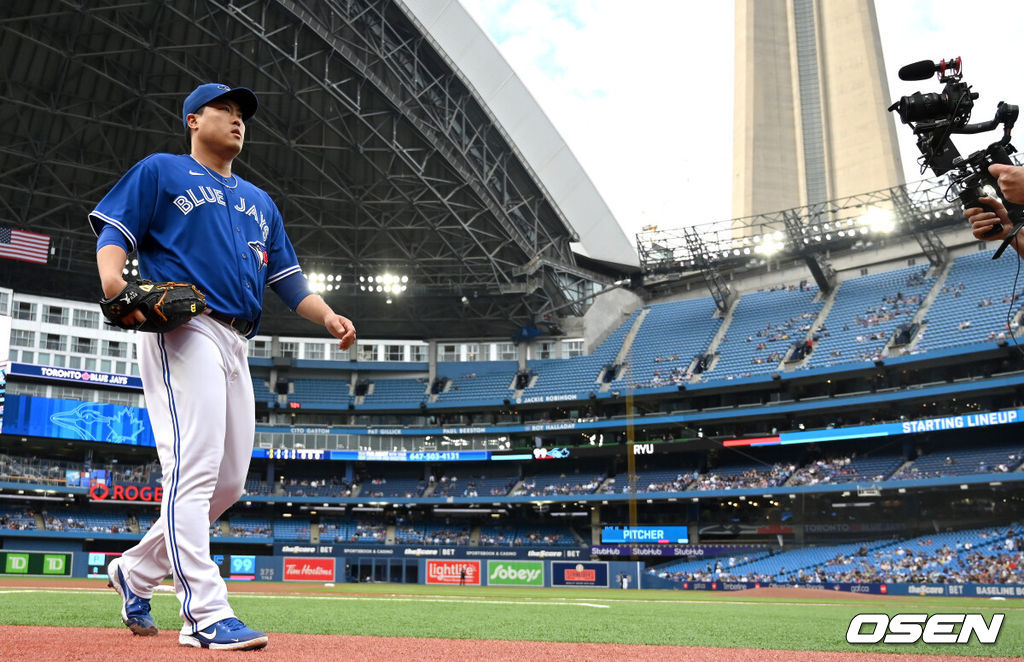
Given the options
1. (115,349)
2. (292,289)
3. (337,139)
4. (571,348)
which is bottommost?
(292,289)

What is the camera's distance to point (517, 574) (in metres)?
39.4

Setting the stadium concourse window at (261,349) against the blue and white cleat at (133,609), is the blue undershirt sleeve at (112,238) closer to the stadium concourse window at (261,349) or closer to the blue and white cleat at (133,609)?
the blue and white cleat at (133,609)

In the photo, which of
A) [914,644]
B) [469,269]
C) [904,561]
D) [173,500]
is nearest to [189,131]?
[173,500]

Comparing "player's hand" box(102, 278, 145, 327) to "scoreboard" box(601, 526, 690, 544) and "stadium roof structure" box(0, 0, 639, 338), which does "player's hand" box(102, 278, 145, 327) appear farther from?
"scoreboard" box(601, 526, 690, 544)

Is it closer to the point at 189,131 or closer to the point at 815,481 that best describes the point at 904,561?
the point at 815,481

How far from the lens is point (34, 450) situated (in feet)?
176

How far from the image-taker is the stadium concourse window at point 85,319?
53.2m

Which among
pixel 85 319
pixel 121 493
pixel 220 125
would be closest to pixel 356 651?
pixel 220 125

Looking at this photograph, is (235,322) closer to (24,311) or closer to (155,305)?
(155,305)

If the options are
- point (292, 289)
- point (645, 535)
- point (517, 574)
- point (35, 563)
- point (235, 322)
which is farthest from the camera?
point (645, 535)

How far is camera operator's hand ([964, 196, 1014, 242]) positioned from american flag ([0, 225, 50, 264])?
149 feet

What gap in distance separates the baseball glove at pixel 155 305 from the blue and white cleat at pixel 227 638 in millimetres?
1443

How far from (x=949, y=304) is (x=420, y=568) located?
3192cm

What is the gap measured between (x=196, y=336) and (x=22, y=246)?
4386 cm
